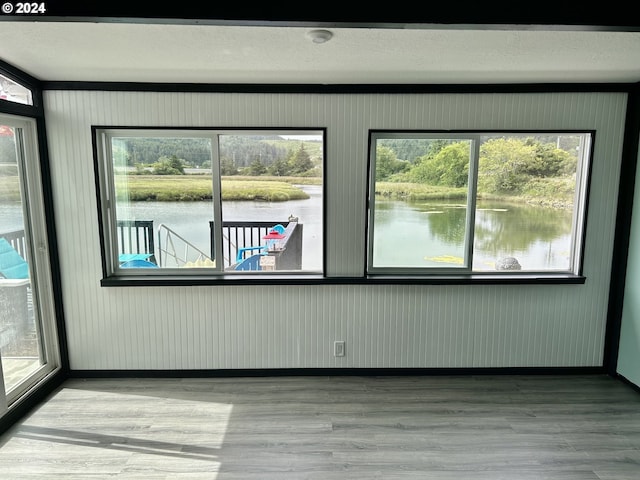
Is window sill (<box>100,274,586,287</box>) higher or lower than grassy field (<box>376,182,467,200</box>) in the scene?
lower

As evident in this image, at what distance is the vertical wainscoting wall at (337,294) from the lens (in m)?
3.02

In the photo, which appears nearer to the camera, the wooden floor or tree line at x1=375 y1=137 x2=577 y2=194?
the wooden floor

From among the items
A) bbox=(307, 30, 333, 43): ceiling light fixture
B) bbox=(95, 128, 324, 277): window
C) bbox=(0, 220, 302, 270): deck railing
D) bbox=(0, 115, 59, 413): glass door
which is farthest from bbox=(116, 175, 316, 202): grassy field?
bbox=(307, 30, 333, 43): ceiling light fixture

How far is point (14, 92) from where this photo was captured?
8.92 ft

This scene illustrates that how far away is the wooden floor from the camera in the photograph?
2273 mm

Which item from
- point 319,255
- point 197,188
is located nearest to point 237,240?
point 197,188

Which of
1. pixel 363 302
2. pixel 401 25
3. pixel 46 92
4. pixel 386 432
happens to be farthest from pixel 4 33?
pixel 386 432

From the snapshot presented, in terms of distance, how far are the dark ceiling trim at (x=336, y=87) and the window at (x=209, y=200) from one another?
0.31 m

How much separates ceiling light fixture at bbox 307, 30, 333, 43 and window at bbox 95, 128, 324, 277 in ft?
3.52

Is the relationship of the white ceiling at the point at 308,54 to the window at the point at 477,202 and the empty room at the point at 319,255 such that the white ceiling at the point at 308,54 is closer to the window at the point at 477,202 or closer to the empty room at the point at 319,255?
the empty room at the point at 319,255

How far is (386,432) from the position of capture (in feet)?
8.54

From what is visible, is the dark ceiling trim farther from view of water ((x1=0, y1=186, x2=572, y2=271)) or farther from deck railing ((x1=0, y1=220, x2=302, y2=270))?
deck railing ((x1=0, y1=220, x2=302, y2=270))

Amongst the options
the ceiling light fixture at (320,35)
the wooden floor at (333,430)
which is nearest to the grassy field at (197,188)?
the ceiling light fixture at (320,35)

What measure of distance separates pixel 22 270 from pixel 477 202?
11.7 ft
